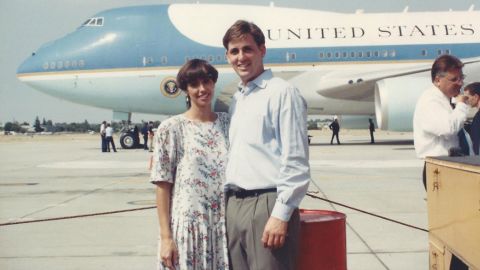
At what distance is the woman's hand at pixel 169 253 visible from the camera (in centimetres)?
290

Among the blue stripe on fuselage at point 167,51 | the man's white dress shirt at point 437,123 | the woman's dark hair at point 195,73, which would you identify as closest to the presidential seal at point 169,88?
the blue stripe on fuselage at point 167,51

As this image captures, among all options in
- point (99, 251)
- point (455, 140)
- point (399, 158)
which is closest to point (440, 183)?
point (455, 140)

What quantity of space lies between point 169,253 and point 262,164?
2.06 ft

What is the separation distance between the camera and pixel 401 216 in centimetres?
695

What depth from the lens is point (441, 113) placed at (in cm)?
394

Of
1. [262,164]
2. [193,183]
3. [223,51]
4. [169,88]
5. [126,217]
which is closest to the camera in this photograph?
[262,164]

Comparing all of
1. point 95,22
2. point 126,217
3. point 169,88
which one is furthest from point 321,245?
point 95,22

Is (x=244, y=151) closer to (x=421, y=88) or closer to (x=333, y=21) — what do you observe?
(x=421, y=88)

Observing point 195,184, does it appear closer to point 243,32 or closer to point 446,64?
point 243,32

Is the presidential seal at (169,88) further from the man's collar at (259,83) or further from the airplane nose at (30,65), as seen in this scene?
the man's collar at (259,83)

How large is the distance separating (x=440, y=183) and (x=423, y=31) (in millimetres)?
18241

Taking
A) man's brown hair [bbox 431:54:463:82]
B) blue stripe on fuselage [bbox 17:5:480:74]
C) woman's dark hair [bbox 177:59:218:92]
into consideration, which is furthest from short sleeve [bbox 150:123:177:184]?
blue stripe on fuselage [bbox 17:5:480:74]

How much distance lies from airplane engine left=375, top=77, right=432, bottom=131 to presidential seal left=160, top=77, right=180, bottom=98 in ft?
22.4

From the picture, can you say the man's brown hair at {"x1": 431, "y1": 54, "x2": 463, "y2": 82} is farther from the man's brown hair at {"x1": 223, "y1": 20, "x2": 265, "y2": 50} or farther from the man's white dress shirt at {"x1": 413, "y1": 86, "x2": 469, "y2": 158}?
the man's brown hair at {"x1": 223, "y1": 20, "x2": 265, "y2": 50}
